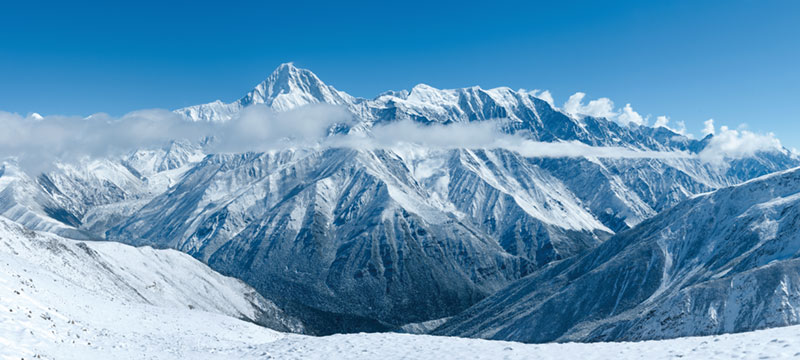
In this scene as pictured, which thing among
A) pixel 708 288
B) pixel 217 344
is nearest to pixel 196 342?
pixel 217 344

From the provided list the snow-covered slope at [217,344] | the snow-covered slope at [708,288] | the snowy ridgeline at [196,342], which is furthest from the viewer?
→ the snow-covered slope at [708,288]

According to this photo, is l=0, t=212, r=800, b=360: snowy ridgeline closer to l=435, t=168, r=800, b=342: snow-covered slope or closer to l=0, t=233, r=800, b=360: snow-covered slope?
l=0, t=233, r=800, b=360: snow-covered slope

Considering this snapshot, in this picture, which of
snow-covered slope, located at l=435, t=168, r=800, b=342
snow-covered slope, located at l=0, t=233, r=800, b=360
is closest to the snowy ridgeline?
snow-covered slope, located at l=0, t=233, r=800, b=360

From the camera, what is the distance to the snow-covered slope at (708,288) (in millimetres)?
119000

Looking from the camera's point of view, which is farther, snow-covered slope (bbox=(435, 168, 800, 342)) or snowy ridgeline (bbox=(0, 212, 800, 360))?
snow-covered slope (bbox=(435, 168, 800, 342))

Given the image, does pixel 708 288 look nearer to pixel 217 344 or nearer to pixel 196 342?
pixel 217 344

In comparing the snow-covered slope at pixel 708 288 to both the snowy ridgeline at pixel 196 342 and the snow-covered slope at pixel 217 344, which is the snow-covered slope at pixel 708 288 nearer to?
the snow-covered slope at pixel 217 344

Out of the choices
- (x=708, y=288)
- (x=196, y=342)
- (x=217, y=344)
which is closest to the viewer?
(x=217, y=344)

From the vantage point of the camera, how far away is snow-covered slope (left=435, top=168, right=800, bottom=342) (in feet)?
390

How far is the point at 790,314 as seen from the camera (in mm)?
111438

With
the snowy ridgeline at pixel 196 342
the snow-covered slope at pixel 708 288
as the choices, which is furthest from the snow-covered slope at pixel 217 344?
the snow-covered slope at pixel 708 288

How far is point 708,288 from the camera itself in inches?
5079

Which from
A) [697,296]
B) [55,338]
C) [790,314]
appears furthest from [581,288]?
[55,338]

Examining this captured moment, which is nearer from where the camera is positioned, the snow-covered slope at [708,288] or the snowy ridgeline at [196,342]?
the snowy ridgeline at [196,342]
